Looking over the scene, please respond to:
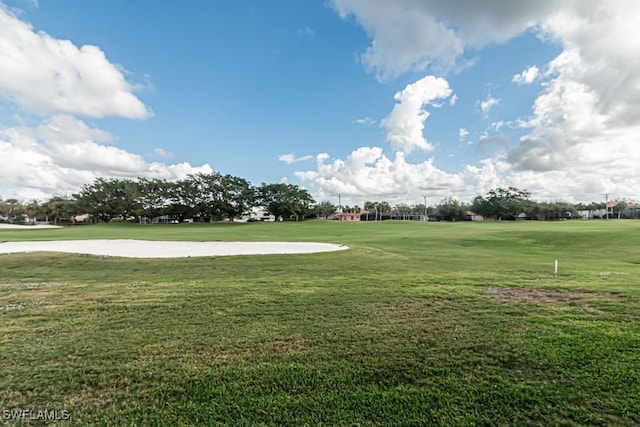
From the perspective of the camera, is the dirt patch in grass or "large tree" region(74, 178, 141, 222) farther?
"large tree" region(74, 178, 141, 222)

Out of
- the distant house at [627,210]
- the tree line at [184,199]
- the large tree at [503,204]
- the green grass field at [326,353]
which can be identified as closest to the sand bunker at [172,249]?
the green grass field at [326,353]

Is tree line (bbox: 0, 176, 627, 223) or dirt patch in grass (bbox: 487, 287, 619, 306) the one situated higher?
tree line (bbox: 0, 176, 627, 223)

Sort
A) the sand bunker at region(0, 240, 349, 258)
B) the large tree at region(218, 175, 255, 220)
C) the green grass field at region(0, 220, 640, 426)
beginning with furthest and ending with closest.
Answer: the large tree at region(218, 175, 255, 220), the sand bunker at region(0, 240, 349, 258), the green grass field at region(0, 220, 640, 426)

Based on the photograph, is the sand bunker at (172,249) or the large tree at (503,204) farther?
the large tree at (503,204)

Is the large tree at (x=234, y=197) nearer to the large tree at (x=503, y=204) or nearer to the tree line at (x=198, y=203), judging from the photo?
the tree line at (x=198, y=203)

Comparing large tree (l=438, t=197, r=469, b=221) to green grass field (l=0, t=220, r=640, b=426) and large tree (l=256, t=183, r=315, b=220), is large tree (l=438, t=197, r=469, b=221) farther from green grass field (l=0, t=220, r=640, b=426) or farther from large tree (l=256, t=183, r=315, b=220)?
green grass field (l=0, t=220, r=640, b=426)

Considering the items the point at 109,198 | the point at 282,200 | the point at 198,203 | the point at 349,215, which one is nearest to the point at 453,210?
the point at 349,215

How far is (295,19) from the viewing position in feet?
56.0

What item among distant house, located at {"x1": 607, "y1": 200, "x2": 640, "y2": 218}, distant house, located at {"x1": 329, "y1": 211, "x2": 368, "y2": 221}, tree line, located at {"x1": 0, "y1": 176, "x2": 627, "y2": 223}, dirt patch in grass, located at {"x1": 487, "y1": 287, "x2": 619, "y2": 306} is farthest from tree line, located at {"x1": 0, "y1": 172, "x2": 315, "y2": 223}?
distant house, located at {"x1": 607, "y1": 200, "x2": 640, "y2": 218}

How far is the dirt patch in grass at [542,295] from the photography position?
5977 mm

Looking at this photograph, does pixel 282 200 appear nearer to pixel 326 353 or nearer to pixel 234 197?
pixel 234 197

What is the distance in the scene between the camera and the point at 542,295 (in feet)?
21.1

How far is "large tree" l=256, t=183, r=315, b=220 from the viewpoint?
231 feet

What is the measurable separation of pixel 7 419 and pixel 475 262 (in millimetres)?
12804
